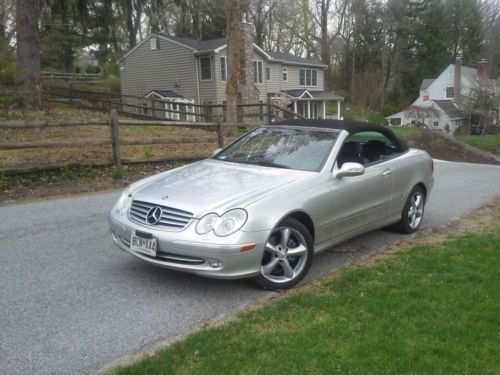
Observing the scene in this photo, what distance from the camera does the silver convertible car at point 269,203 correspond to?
13.2ft

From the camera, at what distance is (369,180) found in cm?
540

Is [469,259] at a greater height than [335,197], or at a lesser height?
lesser

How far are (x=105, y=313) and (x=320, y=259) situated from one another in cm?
240

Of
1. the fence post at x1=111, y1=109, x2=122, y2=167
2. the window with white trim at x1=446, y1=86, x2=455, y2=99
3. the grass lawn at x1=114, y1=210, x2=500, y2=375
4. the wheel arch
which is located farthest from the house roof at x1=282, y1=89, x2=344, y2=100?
the grass lawn at x1=114, y1=210, x2=500, y2=375

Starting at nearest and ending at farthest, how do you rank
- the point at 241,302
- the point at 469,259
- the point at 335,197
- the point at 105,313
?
the point at 105,313, the point at 241,302, the point at 335,197, the point at 469,259

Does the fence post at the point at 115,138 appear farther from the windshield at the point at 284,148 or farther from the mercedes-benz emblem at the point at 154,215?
the mercedes-benz emblem at the point at 154,215

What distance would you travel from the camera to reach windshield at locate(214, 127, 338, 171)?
5.11 metres

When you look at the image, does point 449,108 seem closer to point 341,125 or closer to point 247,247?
point 341,125

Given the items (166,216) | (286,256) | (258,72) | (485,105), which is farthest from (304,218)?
(485,105)

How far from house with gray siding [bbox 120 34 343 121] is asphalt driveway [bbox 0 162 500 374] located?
24.0 metres

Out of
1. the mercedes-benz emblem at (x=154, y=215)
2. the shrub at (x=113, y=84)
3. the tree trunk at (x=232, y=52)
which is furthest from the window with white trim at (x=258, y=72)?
the mercedes-benz emblem at (x=154, y=215)

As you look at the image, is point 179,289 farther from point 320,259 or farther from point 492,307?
point 492,307

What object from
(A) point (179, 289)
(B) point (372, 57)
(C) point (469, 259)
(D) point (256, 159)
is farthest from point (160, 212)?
(B) point (372, 57)

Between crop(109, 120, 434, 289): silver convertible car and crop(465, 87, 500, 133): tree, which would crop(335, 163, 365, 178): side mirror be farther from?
crop(465, 87, 500, 133): tree
